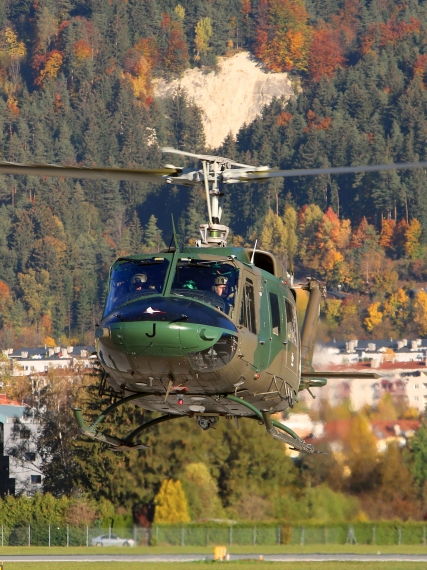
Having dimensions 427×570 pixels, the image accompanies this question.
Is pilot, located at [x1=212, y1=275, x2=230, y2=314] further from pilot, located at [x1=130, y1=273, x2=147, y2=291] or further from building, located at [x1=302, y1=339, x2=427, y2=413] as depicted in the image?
building, located at [x1=302, y1=339, x2=427, y2=413]

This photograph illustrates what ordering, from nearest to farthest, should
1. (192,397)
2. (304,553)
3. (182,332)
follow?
1. (182,332)
2. (192,397)
3. (304,553)

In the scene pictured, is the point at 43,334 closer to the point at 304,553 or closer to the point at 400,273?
the point at 400,273

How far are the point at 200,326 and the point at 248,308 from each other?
1.34m

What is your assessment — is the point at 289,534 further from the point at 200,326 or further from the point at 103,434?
the point at 200,326

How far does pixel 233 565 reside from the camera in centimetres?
4778

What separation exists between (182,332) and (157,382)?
119 centimetres

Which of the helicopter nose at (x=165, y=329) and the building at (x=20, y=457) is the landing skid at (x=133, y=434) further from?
the building at (x=20, y=457)

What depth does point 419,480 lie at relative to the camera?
57.6m

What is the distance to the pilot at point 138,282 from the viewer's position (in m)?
22.5

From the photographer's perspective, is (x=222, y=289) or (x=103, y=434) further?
(x=103, y=434)

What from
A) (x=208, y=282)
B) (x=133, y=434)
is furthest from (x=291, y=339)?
(x=133, y=434)

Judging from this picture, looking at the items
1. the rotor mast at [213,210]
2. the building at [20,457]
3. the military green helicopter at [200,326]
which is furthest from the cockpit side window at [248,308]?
the building at [20,457]

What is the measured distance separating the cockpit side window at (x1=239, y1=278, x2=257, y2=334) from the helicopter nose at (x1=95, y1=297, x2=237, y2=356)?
0.63m

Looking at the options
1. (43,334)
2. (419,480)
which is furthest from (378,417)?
(43,334)
